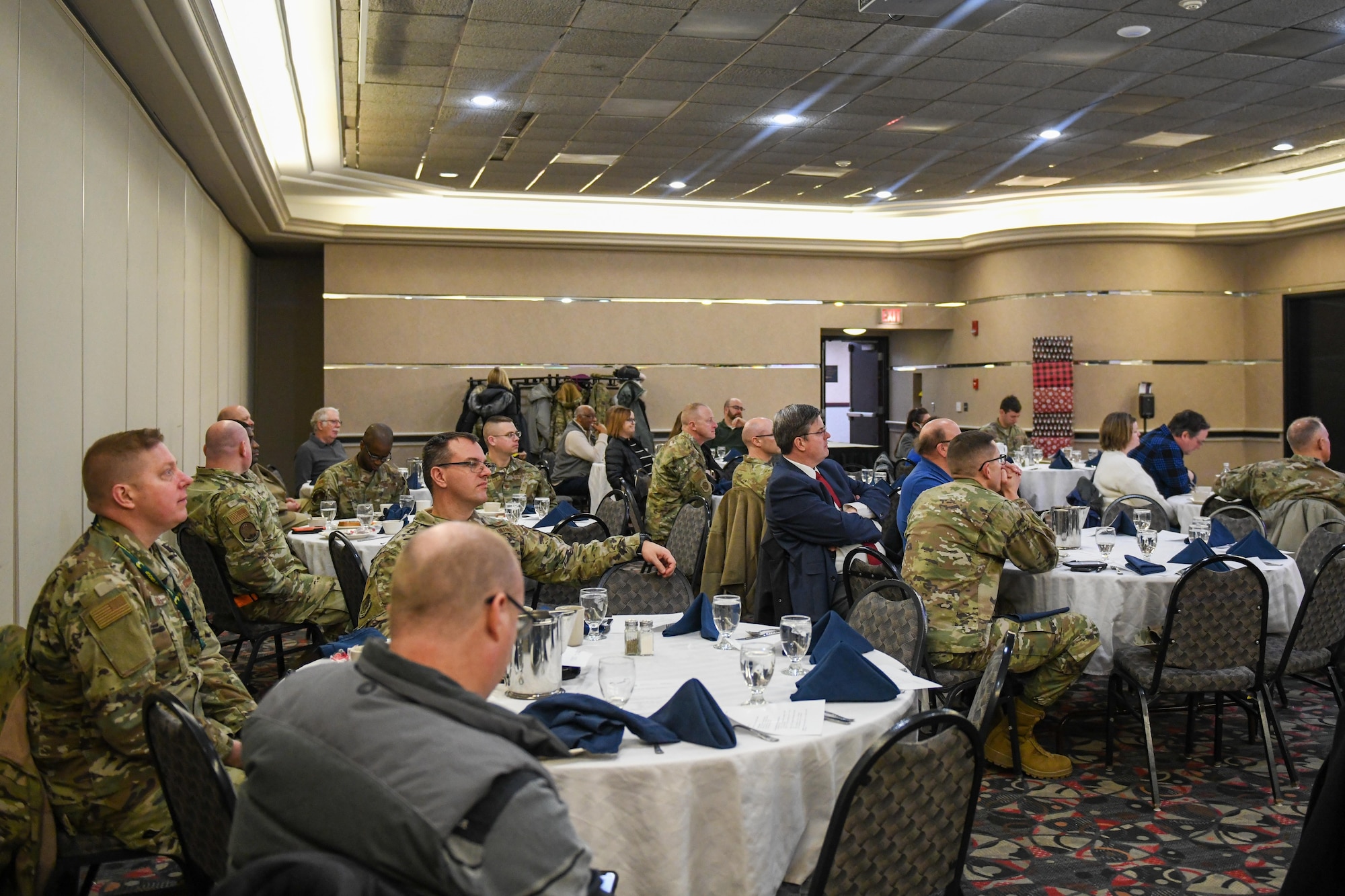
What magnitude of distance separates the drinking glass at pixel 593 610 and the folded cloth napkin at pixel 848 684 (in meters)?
0.78

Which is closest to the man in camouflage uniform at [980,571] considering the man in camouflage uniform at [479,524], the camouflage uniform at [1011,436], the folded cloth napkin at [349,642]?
the man in camouflage uniform at [479,524]

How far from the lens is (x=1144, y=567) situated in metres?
4.86

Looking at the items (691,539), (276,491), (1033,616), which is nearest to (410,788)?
(1033,616)

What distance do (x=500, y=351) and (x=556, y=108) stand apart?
15.9ft

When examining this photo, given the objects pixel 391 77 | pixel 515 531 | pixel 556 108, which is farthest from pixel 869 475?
pixel 515 531

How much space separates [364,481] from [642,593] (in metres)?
3.94

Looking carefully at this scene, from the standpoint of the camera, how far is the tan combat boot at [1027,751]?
455cm

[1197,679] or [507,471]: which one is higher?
[507,471]

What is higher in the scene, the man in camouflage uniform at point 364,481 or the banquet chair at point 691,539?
the man in camouflage uniform at point 364,481

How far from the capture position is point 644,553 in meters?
3.94

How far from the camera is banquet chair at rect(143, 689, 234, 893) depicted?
2.14m

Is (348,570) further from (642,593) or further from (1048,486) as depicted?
(1048,486)

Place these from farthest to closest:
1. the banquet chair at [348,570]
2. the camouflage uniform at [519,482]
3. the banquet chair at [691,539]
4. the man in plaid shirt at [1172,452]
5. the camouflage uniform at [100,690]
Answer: the man in plaid shirt at [1172,452] → the camouflage uniform at [519,482] → the banquet chair at [691,539] → the banquet chair at [348,570] → the camouflage uniform at [100,690]

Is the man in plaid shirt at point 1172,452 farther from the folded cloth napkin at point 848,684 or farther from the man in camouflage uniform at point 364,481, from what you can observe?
the folded cloth napkin at point 848,684
